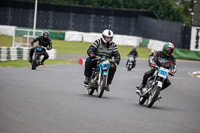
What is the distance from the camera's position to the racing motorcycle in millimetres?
11241

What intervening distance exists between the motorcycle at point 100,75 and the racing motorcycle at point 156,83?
0.98 metres

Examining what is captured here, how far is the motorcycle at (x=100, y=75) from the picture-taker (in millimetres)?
12306

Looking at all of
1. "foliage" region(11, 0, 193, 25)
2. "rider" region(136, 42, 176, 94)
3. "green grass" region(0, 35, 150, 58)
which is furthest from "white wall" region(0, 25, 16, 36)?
"rider" region(136, 42, 176, 94)

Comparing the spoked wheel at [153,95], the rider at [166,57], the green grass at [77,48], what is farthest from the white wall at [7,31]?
the spoked wheel at [153,95]

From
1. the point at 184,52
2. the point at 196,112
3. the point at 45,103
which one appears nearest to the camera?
the point at 45,103

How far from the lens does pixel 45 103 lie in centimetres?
999

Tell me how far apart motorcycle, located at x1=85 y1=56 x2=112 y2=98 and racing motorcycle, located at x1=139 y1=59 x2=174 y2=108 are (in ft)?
3.21

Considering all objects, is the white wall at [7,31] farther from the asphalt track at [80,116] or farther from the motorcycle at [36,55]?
the asphalt track at [80,116]

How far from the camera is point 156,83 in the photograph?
37.6ft

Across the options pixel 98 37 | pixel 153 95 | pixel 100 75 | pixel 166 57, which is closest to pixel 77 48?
pixel 98 37

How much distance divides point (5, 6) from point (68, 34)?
10548 mm

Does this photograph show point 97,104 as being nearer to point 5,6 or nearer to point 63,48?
point 63,48

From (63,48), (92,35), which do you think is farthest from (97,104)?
(92,35)

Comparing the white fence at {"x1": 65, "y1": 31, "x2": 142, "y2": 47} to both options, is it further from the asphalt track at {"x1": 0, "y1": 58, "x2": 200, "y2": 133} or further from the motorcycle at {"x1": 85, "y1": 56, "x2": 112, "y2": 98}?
the asphalt track at {"x1": 0, "y1": 58, "x2": 200, "y2": 133}
